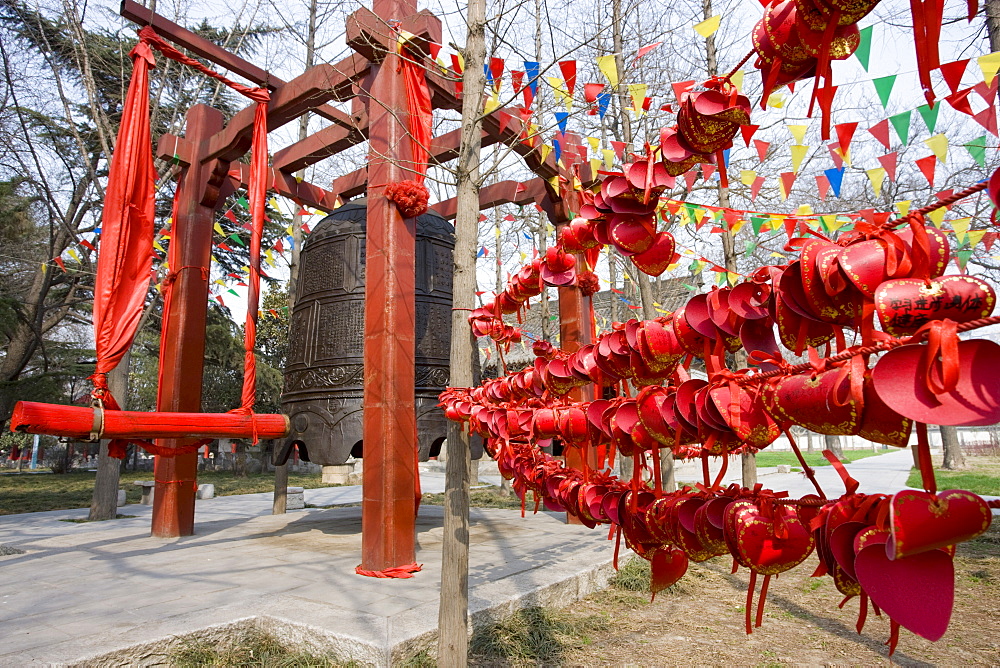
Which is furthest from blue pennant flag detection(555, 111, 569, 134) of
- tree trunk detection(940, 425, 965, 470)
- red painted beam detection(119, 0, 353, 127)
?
tree trunk detection(940, 425, 965, 470)

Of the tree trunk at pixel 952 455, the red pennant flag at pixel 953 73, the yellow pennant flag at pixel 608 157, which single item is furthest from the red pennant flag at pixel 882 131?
the tree trunk at pixel 952 455

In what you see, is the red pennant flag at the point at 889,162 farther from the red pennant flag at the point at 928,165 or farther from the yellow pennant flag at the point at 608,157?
the yellow pennant flag at the point at 608,157

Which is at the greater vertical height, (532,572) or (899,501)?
(899,501)

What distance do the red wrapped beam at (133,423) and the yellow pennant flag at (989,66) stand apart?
6.50 m

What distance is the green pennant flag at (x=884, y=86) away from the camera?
4352 mm

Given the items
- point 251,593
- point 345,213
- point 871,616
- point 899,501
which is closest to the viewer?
point 899,501

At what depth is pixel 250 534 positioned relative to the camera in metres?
6.73

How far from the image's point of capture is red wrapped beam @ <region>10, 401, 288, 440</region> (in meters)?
3.74

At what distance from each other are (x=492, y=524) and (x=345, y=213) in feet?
14.2

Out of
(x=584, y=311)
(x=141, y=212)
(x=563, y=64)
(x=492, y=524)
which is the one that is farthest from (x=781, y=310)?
(x=492, y=524)

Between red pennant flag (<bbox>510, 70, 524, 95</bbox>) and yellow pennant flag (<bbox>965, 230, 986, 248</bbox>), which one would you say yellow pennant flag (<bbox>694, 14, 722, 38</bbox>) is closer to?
red pennant flag (<bbox>510, 70, 524, 95</bbox>)

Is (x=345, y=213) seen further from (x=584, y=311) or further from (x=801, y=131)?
(x=801, y=131)

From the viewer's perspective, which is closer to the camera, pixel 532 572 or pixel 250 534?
pixel 532 572

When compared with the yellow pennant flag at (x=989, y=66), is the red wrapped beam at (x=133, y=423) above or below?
below
